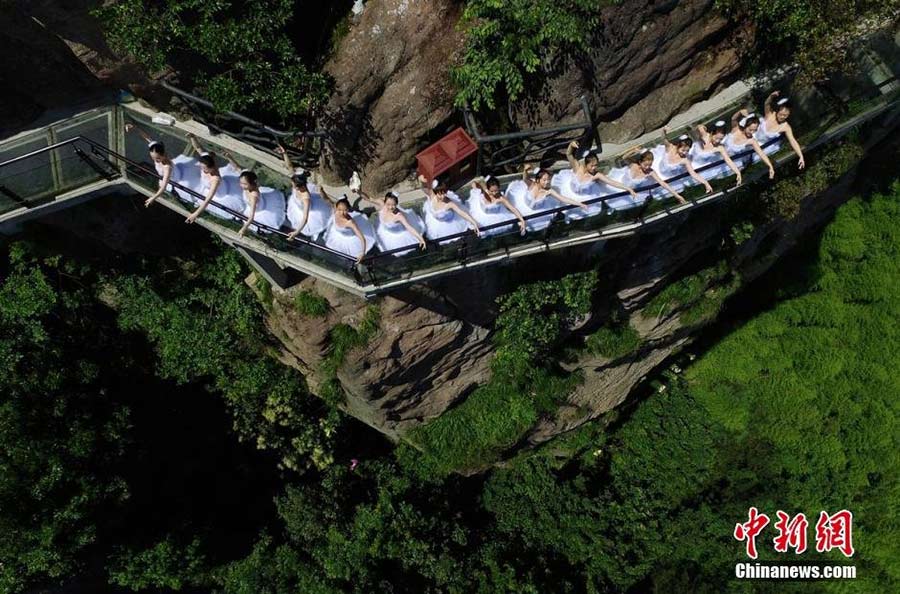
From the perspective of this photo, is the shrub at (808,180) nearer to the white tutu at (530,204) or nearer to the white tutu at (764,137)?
the white tutu at (764,137)

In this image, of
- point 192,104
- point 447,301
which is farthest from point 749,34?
point 192,104

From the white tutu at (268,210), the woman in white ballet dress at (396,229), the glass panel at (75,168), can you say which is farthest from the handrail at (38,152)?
the woman in white ballet dress at (396,229)

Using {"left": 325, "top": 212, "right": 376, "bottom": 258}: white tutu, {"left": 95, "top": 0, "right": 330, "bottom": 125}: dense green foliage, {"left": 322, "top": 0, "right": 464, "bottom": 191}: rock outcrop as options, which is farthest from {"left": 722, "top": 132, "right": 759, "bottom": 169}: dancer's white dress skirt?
{"left": 95, "top": 0, "right": 330, "bottom": 125}: dense green foliage

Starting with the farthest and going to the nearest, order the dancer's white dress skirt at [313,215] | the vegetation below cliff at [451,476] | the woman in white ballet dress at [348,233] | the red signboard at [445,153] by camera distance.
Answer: the vegetation below cliff at [451,476] < the red signboard at [445,153] < the dancer's white dress skirt at [313,215] < the woman in white ballet dress at [348,233]

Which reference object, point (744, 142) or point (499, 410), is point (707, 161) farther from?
point (499, 410)

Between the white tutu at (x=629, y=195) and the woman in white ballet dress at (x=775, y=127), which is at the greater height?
the woman in white ballet dress at (x=775, y=127)

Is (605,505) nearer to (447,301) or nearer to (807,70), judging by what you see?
(447,301)
